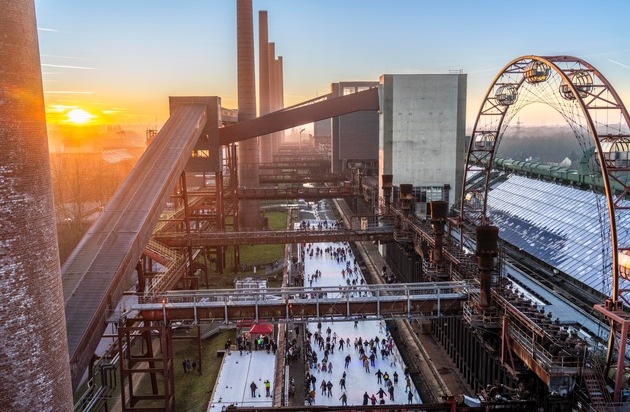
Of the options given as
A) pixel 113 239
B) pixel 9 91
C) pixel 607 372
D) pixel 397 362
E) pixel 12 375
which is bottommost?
pixel 397 362

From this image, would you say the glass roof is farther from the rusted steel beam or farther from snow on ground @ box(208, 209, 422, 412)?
the rusted steel beam

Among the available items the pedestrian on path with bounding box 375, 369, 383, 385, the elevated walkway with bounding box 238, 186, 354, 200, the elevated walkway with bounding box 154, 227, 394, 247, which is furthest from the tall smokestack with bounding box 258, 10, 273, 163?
the pedestrian on path with bounding box 375, 369, 383, 385

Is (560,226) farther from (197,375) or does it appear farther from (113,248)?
(113,248)

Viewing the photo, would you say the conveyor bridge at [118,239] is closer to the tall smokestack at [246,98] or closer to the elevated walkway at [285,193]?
the elevated walkway at [285,193]

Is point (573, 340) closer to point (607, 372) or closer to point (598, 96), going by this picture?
point (607, 372)

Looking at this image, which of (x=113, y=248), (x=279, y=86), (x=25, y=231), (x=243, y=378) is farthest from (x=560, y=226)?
(x=279, y=86)

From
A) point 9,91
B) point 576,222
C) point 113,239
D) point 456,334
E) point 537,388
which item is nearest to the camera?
point 9,91

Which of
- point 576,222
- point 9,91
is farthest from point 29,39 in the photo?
point 576,222

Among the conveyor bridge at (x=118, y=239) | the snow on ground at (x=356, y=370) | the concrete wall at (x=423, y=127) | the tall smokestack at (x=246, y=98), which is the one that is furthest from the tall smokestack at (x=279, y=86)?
the snow on ground at (x=356, y=370)
